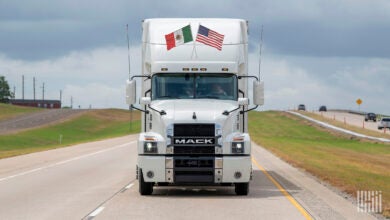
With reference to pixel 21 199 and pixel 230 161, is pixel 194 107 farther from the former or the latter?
pixel 21 199

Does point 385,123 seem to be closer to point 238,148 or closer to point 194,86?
point 194,86

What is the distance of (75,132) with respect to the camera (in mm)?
101812

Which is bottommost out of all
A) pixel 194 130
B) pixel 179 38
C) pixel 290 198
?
pixel 290 198

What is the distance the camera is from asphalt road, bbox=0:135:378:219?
1501 centimetres

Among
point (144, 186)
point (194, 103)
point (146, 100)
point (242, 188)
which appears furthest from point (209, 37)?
point (144, 186)

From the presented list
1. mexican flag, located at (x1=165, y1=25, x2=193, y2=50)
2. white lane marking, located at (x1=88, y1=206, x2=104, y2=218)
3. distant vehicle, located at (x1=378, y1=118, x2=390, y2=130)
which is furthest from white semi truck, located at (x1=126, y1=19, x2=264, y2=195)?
distant vehicle, located at (x1=378, y1=118, x2=390, y2=130)

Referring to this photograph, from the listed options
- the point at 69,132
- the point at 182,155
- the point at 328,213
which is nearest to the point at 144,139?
the point at 182,155

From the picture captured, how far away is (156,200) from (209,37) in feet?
14.9

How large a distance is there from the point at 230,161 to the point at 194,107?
1610 mm

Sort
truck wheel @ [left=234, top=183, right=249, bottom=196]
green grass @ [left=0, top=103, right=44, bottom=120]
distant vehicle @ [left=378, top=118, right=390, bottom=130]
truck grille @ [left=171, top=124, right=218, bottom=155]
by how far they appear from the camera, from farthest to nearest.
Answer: green grass @ [left=0, top=103, right=44, bottom=120]
distant vehicle @ [left=378, top=118, right=390, bottom=130]
truck wheel @ [left=234, top=183, right=249, bottom=196]
truck grille @ [left=171, top=124, right=218, bottom=155]

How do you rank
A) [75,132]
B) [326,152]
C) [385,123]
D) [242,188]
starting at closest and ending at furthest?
[242,188] < [326,152] < [385,123] < [75,132]

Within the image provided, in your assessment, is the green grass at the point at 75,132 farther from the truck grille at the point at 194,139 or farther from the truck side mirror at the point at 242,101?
the truck grille at the point at 194,139

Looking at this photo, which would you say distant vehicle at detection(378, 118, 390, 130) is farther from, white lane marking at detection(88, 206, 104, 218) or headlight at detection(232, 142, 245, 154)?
white lane marking at detection(88, 206, 104, 218)

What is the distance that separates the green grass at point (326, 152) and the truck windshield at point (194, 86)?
15.0 ft
